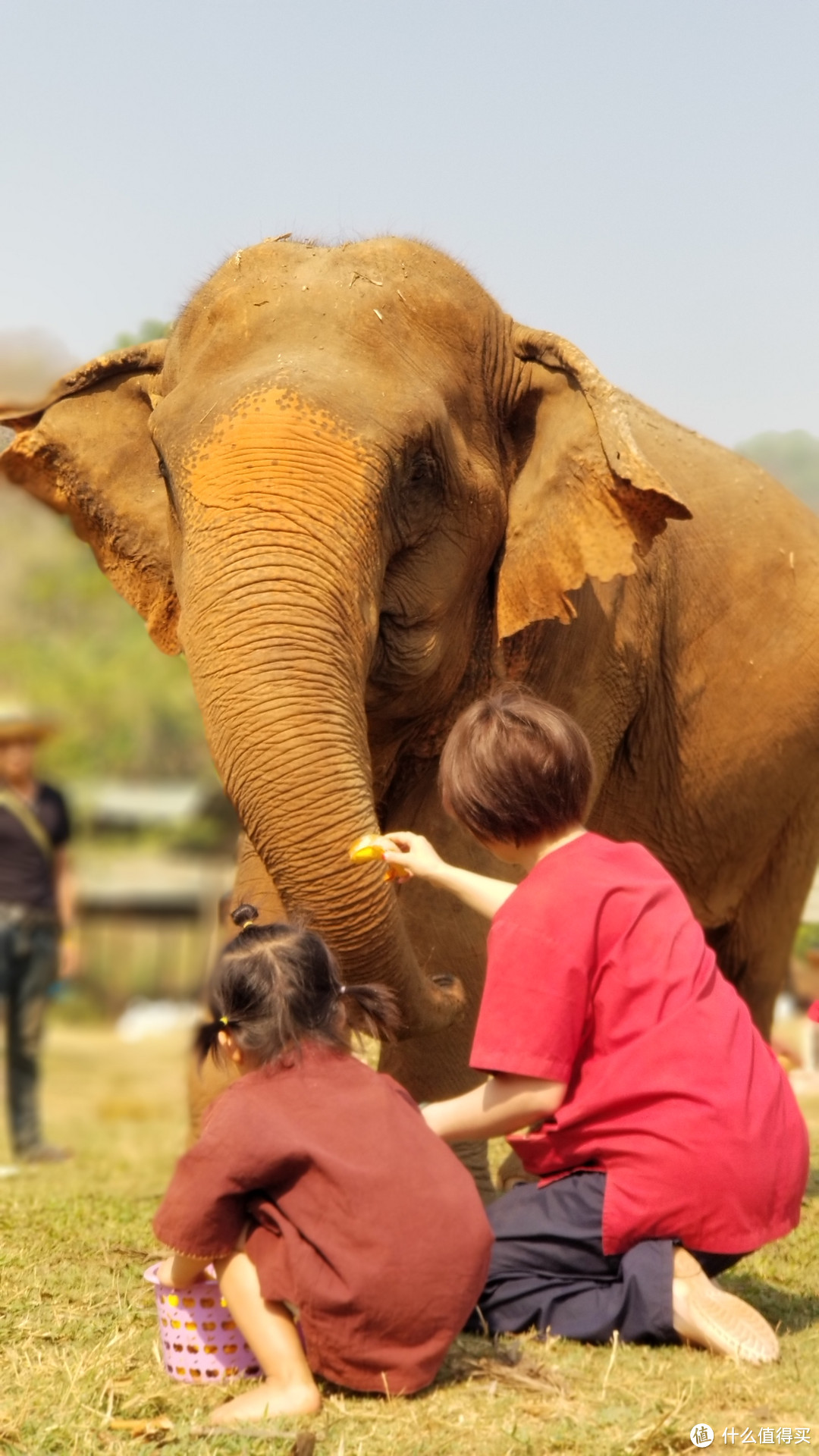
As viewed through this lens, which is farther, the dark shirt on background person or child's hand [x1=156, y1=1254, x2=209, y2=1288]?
the dark shirt on background person

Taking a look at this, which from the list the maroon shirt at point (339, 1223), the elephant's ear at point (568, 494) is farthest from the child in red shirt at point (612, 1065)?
the elephant's ear at point (568, 494)

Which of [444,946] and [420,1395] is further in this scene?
[444,946]

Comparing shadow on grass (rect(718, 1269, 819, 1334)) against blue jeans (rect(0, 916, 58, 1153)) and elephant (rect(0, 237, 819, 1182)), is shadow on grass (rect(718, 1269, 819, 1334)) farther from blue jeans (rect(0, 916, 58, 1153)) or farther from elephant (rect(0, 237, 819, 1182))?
blue jeans (rect(0, 916, 58, 1153))

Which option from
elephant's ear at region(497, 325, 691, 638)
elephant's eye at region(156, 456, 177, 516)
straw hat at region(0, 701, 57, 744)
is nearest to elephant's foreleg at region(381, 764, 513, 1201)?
elephant's ear at region(497, 325, 691, 638)

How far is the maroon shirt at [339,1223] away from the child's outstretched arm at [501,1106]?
24 centimetres

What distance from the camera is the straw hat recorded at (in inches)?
398

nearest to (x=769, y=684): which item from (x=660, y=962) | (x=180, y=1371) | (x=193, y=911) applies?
(x=660, y=962)

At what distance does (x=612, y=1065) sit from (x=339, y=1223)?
66 centimetres

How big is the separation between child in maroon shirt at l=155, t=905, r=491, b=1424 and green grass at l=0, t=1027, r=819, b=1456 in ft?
0.38

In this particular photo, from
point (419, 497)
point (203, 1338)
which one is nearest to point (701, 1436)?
point (203, 1338)

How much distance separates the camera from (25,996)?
395 inches

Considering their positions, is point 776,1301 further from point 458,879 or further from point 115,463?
point 115,463

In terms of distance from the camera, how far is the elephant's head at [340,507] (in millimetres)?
4273

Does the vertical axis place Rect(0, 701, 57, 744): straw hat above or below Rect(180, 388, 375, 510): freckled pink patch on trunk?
below
